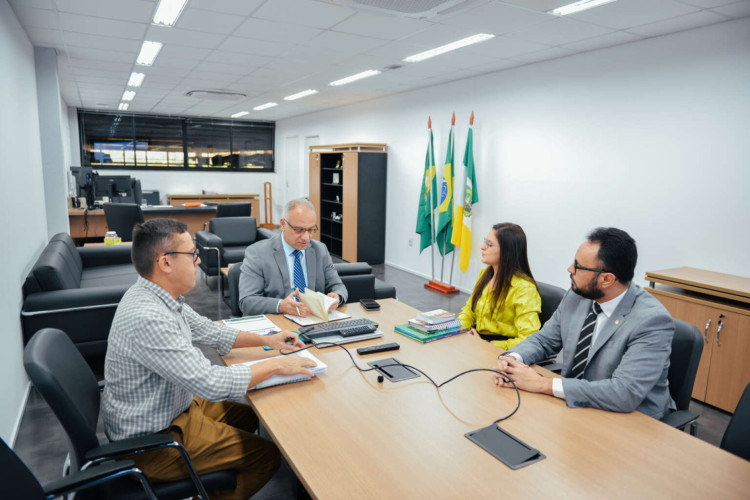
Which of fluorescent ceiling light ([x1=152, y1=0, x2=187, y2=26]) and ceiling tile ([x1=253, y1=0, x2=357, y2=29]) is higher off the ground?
fluorescent ceiling light ([x1=152, y1=0, x2=187, y2=26])

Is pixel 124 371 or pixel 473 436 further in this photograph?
pixel 124 371

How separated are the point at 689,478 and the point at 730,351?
2272 mm

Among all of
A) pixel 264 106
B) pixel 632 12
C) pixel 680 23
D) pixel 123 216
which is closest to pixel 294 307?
pixel 632 12

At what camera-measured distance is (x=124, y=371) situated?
1561 millimetres

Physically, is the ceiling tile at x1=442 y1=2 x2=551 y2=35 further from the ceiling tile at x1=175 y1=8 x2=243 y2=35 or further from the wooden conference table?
the wooden conference table

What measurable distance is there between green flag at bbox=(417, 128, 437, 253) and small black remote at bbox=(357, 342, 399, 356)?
14.0 feet

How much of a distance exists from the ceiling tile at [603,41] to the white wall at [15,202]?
453 cm

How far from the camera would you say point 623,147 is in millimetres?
4211

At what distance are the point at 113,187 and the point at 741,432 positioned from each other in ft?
27.4

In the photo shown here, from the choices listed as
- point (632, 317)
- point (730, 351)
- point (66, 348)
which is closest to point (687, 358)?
point (632, 317)

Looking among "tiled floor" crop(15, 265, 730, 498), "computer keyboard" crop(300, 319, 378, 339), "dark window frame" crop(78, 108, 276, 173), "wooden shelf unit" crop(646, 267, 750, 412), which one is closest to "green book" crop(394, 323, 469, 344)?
"computer keyboard" crop(300, 319, 378, 339)

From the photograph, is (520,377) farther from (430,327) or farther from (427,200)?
(427,200)

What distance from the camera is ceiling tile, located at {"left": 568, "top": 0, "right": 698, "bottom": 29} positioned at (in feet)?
10.3

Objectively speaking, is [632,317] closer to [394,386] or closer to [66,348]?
[394,386]
